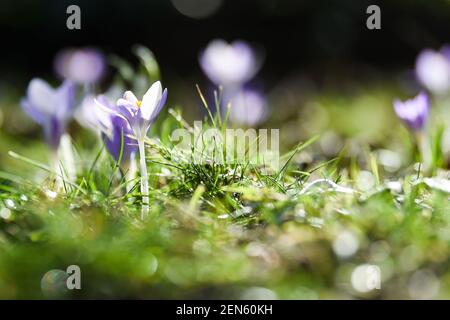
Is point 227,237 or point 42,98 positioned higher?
point 42,98

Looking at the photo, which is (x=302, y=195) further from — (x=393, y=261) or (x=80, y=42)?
(x=80, y=42)

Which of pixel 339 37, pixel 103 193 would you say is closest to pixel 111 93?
pixel 103 193

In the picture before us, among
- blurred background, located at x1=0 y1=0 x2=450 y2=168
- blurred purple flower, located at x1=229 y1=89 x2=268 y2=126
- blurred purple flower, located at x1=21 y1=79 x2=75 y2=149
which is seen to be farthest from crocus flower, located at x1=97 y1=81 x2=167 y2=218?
blurred background, located at x1=0 y1=0 x2=450 y2=168

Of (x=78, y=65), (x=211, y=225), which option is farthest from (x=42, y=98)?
(x=78, y=65)

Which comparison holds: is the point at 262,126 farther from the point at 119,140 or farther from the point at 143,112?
the point at 143,112

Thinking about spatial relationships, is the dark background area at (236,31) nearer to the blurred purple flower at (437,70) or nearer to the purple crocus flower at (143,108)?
the blurred purple flower at (437,70)

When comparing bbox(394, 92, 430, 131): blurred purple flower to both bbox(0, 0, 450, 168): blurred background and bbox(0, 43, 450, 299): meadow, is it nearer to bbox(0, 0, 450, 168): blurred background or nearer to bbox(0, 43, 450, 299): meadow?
bbox(0, 43, 450, 299): meadow
